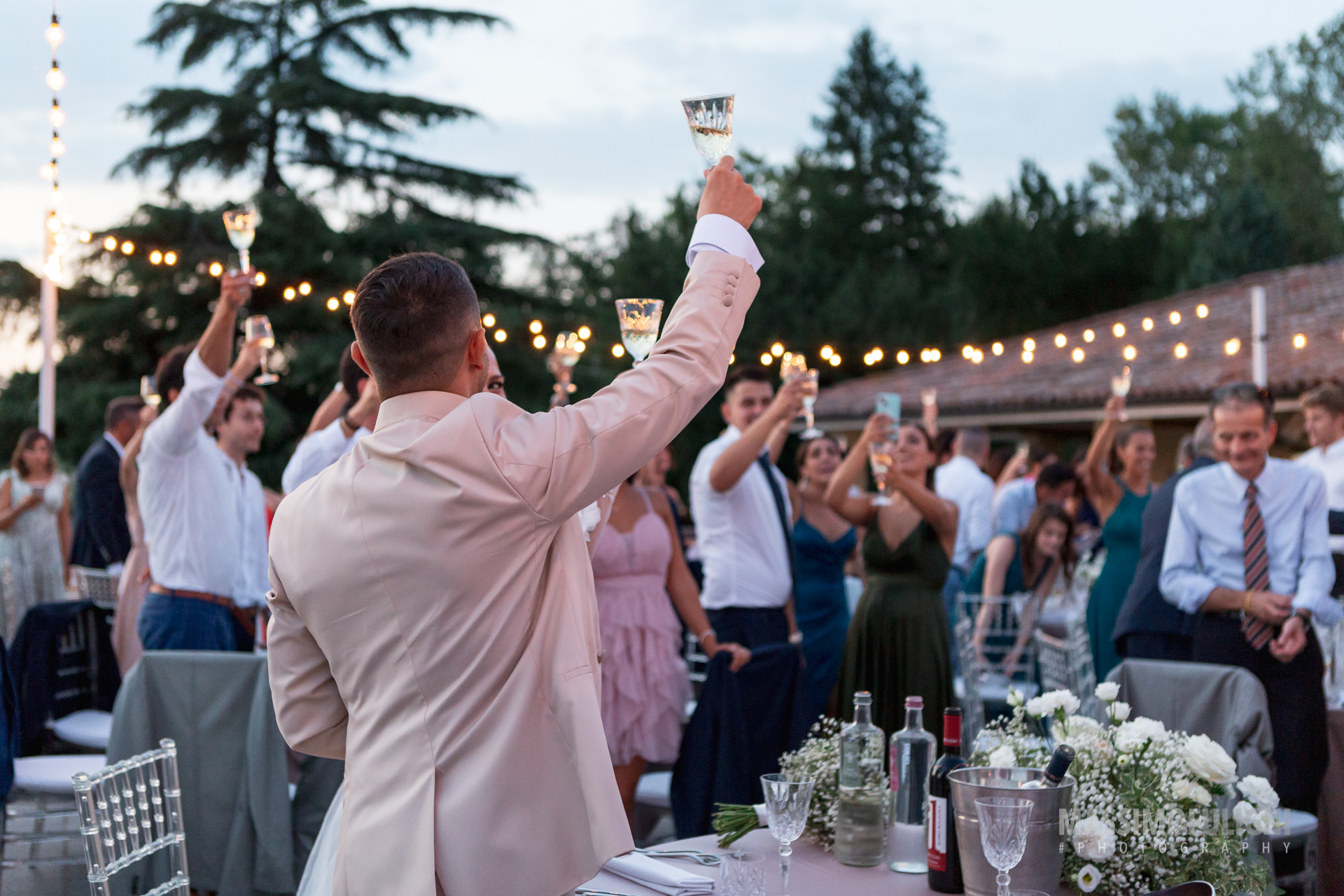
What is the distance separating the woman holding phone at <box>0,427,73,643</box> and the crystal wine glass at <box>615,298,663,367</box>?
6261 mm

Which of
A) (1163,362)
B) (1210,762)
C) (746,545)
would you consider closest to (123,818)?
(1210,762)

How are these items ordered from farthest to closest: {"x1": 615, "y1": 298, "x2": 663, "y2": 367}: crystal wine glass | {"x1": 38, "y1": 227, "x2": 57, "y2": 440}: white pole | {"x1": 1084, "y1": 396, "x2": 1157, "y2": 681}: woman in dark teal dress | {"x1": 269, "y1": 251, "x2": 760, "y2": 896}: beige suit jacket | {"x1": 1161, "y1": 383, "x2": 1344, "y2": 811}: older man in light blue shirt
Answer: {"x1": 38, "y1": 227, "x2": 57, "y2": 440}: white pole < {"x1": 1084, "y1": 396, "x2": 1157, "y2": 681}: woman in dark teal dress < {"x1": 1161, "y1": 383, "x2": 1344, "y2": 811}: older man in light blue shirt < {"x1": 615, "y1": 298, "x2": 663, "y2": 367}: crystal wine glass < {"x1": 269, "y1": 251, "x2": 760, "y2": 896}: beige suit jacket

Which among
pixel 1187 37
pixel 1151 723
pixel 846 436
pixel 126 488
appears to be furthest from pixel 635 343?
pixel 1187 37

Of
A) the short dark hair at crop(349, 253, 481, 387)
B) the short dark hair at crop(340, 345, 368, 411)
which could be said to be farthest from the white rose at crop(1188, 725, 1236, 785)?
the short dark hair at crop(340, 345, 368, 411)

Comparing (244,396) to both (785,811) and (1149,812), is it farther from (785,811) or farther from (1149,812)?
(1149,812)

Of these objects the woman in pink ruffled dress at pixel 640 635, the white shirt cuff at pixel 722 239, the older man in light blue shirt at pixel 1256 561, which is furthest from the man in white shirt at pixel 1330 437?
the white shirt cuff at pixel 722 239

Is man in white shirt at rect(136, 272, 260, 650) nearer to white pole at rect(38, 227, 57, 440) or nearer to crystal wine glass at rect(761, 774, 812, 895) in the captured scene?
crystal wine glass at rect(761, 774, 812, 895)

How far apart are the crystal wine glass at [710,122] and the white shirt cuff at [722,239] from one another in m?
0.18

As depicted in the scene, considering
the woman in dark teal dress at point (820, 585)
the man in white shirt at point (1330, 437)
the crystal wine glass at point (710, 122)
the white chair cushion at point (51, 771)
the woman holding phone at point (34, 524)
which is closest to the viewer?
the crystal wine glass at point (710, 122)

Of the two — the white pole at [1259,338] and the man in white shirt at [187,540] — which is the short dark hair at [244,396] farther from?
the white pole at [1259,338]

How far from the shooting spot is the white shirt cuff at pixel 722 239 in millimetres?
1521

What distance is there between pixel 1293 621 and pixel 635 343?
2436 mm

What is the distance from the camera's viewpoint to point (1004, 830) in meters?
1.73

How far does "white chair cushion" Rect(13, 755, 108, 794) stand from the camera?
354 centimetres
